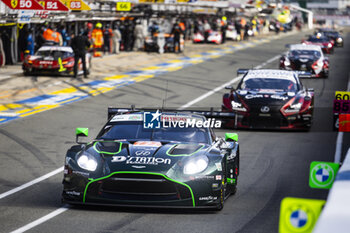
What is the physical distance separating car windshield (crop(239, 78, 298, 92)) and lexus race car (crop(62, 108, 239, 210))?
8.78 meters

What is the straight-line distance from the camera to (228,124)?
18.0 meters

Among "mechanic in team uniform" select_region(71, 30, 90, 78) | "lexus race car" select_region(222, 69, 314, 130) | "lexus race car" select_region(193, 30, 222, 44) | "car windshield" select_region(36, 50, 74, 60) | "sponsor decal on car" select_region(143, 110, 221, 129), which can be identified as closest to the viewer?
"sponsor decal on car" select_region(143, 110, 221, 129)

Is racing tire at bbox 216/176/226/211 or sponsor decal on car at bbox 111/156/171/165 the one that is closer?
sponsor decal on car at bbox 111/156/171/165

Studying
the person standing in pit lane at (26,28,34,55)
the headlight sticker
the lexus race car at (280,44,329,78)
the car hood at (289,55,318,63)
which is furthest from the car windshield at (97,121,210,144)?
the person standing in pit lane at (26,28,34,55)

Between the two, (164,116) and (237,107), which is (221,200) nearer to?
(164,116)

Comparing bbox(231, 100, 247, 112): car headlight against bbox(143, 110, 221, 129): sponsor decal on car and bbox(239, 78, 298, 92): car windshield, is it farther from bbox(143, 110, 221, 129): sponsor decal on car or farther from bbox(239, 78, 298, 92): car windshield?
bbox(143, 110, 221, 129): sponsor decal on car

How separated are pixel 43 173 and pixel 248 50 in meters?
41.3

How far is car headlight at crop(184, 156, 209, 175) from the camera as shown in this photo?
936 cm

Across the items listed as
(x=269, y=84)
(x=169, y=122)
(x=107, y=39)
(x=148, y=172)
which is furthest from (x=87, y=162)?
(x=107, y=39)

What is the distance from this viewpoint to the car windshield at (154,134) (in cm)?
1036

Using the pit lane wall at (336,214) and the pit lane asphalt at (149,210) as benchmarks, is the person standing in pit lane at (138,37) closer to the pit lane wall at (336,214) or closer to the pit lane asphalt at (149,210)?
A: the pit lane asphalt at (149,210)

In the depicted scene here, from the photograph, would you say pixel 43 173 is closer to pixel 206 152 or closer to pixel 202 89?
pixel 206 152

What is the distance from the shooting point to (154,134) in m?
10.5

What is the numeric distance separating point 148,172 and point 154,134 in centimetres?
136
